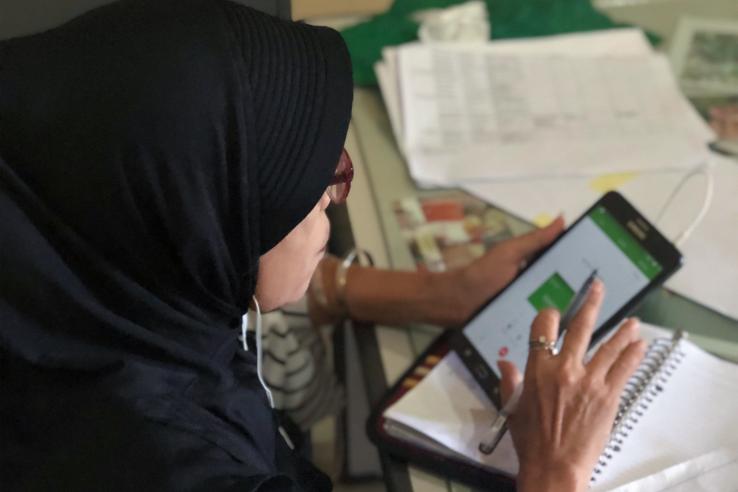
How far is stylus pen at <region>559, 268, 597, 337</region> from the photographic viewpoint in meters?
0.82

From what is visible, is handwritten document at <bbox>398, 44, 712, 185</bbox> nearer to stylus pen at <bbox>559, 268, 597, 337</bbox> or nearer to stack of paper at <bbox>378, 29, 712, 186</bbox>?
stack of paper at <bbox>378, 29, 712, 186</bbox>

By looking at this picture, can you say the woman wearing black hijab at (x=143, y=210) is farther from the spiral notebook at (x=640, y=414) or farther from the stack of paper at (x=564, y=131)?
the stack of paper at (x=564, y=131)

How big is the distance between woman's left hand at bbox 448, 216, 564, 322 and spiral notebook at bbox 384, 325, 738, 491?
88 mm

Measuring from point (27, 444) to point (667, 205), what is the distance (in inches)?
30.6

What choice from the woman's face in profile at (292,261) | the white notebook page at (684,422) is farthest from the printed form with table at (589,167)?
the woman's face in profile at (292,261)

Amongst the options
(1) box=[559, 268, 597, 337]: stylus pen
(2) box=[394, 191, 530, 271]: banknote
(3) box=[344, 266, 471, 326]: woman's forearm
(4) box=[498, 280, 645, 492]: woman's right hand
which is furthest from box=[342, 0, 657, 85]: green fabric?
(4) box=[498, 280, 645, 492]: woman's right hand

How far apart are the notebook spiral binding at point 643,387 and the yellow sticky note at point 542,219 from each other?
0.76 ft

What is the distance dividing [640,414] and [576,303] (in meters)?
0.12

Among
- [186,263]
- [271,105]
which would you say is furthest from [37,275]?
[271,105]

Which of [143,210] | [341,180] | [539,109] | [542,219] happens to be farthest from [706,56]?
[143,210]

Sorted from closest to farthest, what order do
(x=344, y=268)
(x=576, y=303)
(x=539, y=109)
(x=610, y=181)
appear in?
(x=576, y=303) < (x=344, y=268) < (x=610, y=181) < (x=539, y=109)

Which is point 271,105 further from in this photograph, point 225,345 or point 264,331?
point 264,331

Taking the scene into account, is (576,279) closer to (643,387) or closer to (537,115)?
(643,387)

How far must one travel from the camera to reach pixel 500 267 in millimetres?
923
